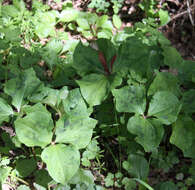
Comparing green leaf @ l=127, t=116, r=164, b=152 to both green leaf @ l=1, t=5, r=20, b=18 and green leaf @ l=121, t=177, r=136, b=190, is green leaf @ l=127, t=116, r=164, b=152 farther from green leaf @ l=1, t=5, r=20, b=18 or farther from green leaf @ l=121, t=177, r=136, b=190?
green leaf @ l=1, t=5, r=20, b=18

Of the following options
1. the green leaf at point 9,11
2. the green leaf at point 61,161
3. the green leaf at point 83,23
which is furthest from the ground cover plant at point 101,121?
the green leaf at point 83,23

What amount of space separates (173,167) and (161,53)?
924mm

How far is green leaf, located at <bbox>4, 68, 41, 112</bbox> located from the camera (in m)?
1.92

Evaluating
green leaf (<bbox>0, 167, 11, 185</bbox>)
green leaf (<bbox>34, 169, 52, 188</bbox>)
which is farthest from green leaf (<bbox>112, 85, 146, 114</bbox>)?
green leaf (<bbox>0, 167, 11, 185</bbox>)

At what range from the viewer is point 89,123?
1.82m

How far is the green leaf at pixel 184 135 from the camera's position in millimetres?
1931

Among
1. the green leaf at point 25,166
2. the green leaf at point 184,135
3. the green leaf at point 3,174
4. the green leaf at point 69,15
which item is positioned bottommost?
the green leaf at point 25,166

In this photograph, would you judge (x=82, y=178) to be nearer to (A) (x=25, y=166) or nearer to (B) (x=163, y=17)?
(A) (x=25, y=166)

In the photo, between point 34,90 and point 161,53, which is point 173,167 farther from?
point 34,90

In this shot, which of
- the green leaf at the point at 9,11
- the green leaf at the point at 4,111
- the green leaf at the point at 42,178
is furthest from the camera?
the green leaf at the point at 9,11

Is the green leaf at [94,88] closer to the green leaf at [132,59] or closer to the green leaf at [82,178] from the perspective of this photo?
the green leaf at [132,59]

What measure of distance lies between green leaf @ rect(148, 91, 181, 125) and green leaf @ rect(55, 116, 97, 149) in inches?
17.7

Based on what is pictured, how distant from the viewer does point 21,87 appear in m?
1.96

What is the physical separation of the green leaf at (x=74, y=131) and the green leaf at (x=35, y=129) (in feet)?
0.22
